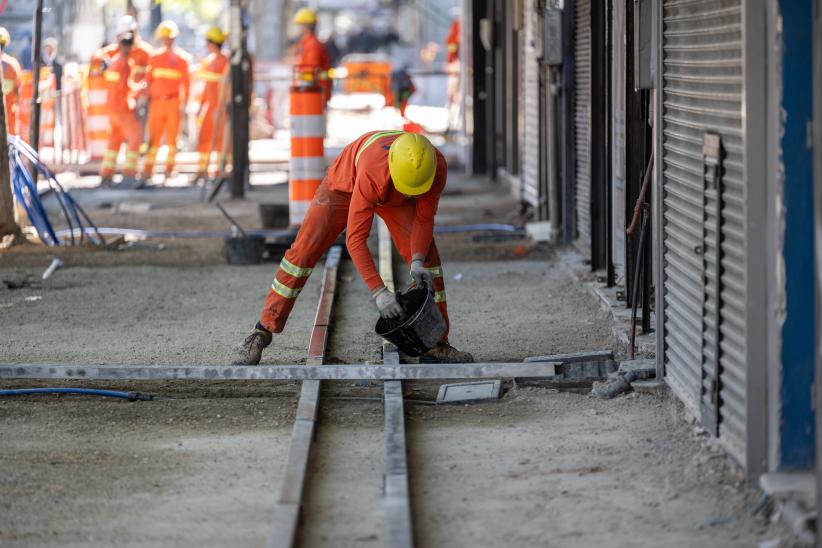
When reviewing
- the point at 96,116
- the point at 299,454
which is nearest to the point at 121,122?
the point at 96,116

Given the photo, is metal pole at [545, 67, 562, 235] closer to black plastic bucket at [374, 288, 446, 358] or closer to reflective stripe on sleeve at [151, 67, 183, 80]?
black plastic bucket at [374, 288, 446, 358]

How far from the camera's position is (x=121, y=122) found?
21.3m

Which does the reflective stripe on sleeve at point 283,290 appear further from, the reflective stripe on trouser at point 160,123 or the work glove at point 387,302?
the reflective stripe on trouser at point 160,123

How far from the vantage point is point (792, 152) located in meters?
4.96

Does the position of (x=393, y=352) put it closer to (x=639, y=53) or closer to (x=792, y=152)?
(x=639, y=53)

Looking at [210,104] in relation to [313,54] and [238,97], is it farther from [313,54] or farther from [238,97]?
[238,97]

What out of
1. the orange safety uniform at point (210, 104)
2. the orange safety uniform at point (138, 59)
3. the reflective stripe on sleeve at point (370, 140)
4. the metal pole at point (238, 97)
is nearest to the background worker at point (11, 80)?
the orange safety uniform at point (138, 59)

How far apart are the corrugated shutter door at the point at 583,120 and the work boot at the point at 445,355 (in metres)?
3.42

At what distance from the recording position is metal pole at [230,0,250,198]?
60.7ft

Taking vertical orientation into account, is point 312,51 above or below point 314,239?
above

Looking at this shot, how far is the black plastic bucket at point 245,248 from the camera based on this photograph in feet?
41.5

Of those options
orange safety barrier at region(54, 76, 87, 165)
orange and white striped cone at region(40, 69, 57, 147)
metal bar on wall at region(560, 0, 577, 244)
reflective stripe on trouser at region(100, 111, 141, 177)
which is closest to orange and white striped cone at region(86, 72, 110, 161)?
orange safety barrier at region(54, 76, 87, 165)

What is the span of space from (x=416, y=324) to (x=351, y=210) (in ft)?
2.32

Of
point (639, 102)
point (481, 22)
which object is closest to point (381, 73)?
point (481, 22)
